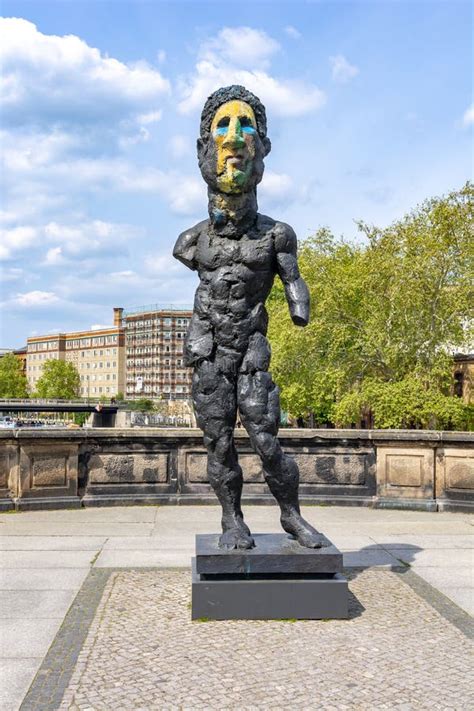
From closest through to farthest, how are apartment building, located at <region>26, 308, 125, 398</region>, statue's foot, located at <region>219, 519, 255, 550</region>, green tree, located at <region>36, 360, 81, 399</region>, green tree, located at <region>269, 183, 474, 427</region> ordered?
statue's foot, located at <region>219, 519, 255, 550</region>, green tree, located at <region>269, 183, 474, 427</region>, green tree, located at <region>36, 360, 81, 399</region>, apartment building, located at <region>26, 308, 125, 398</region>

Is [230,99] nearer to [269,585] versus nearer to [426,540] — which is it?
[269,585]

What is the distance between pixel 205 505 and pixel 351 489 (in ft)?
6.60

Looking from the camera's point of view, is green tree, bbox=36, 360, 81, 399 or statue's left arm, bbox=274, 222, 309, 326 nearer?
statue's left arm, bbox=274, 222, 309, 326

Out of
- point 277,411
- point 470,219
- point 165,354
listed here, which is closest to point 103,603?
point 277,411

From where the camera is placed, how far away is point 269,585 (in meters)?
5.00

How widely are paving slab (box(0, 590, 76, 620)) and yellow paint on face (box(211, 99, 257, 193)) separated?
318 cm

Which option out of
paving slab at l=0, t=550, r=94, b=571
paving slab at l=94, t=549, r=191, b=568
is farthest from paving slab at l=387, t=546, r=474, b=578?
paving slab at l=0, t=550, r=94, b=571

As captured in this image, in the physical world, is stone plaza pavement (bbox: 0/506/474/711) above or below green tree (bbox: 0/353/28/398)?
below

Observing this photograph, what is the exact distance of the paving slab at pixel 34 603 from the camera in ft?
16.4

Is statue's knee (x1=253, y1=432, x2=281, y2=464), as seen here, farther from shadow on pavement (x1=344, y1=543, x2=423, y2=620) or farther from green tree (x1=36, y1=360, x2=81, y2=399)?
green tree (x1=36, y1=360, x2=81, y2=399)

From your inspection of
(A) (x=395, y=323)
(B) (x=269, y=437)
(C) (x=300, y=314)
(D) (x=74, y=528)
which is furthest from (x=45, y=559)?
(A) (x=395, y=323)

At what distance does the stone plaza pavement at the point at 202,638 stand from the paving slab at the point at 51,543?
2 cm

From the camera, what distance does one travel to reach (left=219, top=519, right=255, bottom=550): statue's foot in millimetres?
5207

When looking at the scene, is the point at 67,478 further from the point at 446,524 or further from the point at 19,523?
the point at 446,524
